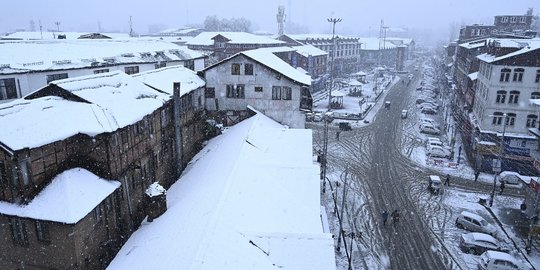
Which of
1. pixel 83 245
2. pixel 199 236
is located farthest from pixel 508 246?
pixel 83 245

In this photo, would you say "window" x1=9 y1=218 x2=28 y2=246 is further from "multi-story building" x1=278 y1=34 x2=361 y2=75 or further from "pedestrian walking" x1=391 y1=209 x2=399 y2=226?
"multi-story building" x1=278 y1=34 x2=361 y2=75

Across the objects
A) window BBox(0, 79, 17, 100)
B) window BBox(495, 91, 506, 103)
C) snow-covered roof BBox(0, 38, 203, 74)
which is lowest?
window BBox(495, 91, 506, 103)

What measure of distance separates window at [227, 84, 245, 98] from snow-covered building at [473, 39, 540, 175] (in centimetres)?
2561

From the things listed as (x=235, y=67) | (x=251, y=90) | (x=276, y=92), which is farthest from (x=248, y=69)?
(x=276, y=92)

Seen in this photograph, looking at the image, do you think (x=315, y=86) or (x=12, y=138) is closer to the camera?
(x=12, y=138)

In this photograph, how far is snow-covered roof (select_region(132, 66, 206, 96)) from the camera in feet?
96.0

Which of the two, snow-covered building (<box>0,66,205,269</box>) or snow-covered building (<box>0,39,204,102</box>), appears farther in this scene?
snow-covered building (<box>0,39,204,102</box>)

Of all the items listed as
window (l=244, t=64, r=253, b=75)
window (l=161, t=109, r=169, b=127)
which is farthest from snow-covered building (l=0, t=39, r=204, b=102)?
window (l=244, t=64, r=253, b=75)

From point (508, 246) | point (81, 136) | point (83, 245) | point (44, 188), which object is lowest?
point (508, 246)

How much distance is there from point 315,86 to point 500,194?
52.4 m

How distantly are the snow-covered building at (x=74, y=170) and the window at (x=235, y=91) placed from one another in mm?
13204

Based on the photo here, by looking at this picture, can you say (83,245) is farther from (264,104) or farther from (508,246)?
(508,246)

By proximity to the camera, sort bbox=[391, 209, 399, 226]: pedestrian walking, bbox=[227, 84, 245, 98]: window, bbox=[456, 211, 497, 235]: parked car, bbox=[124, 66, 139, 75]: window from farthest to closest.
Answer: bbox=[124, 66, 139, 75]: window
bbox=[227, 84, 245, 98]: window
bbox=[391, 209, 399, 226]: pedestrian walking
bbox=[456, 211, 497, 235]: parked car

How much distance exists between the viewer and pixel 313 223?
1988 centimetres
